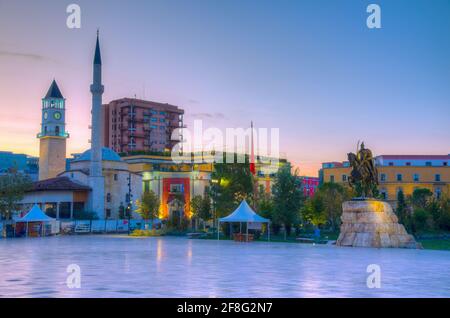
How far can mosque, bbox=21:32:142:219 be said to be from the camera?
240 feet

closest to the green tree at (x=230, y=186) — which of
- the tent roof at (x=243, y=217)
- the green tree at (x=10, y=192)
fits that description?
the tent roof at (x=243, y=217)

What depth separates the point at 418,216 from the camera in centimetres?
4575

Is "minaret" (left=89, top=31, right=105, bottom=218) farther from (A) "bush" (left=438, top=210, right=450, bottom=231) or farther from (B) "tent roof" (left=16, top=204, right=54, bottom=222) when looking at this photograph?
(A) "bush" (left=438, top=210, right=450, bottom=231)

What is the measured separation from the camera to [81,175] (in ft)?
254

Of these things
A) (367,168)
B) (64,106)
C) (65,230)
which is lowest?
(65,230)

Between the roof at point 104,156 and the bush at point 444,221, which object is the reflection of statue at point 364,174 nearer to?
the bush at point 444,221

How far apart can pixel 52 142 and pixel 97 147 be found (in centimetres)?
1826

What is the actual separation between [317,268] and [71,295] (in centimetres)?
910

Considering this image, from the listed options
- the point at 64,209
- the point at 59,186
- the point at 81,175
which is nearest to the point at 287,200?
the point at 59,186

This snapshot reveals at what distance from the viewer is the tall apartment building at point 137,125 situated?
402ft

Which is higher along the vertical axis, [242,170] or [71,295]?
[242,170]

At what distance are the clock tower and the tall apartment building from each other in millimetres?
31010
